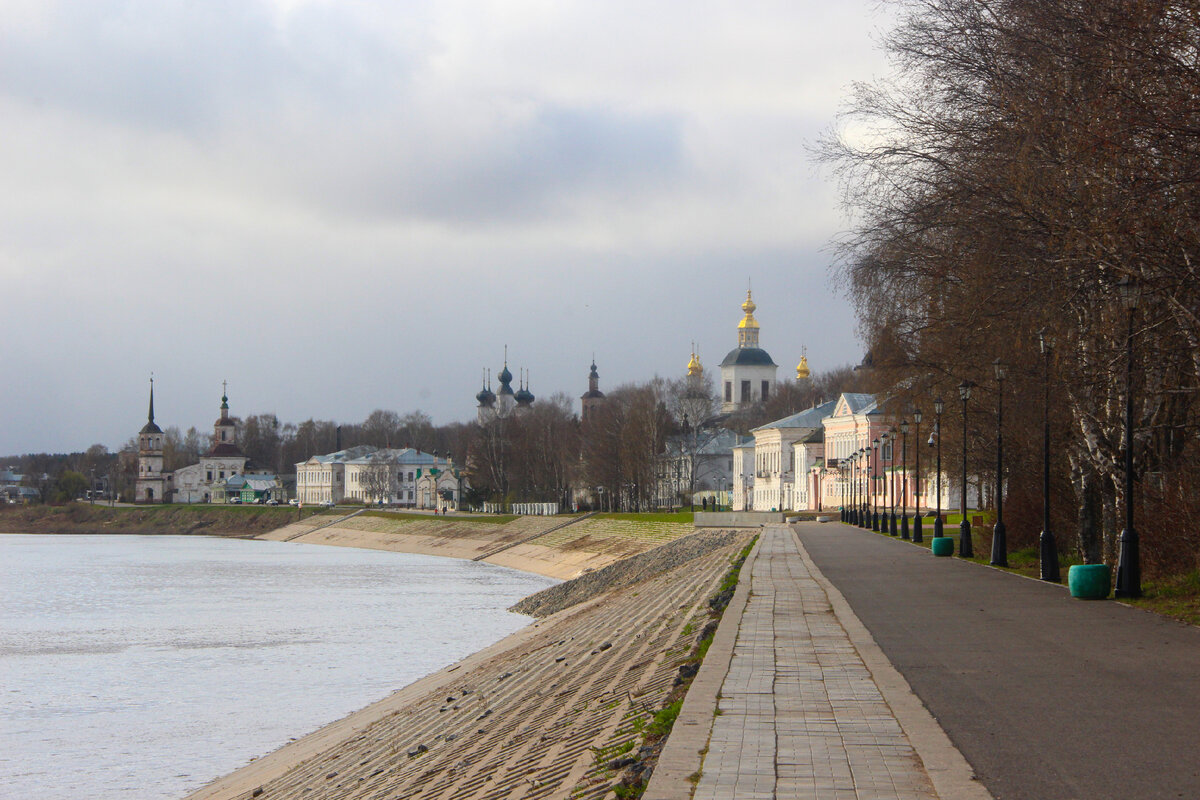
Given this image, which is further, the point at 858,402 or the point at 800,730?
the point at 858,402

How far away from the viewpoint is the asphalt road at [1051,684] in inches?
281

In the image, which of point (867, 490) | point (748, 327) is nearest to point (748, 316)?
point (748, 327)

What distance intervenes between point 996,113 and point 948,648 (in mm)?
9080

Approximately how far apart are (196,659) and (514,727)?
1707 centimetres

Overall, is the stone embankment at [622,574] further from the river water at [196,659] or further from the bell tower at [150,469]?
the bell tower at [150,469]

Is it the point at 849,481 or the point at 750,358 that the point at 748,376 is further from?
the point at 849,481

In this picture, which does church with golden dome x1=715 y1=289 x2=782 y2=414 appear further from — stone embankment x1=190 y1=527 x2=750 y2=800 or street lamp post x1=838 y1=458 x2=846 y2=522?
stone embankment x1=190 y1=527 x2=750 y2=800

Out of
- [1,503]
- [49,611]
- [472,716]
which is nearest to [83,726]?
[472,716]

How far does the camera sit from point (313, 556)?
265 ft

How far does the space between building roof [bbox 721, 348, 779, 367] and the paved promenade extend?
134162 millimetres

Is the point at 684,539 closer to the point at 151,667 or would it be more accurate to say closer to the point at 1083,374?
the point at 151,667

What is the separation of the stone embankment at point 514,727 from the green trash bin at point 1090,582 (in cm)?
481

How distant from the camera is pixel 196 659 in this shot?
27.7 m

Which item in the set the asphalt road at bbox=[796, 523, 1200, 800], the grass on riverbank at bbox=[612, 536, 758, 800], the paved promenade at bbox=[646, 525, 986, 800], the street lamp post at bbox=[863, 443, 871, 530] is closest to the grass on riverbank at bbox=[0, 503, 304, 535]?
the street lamp post at bbox=[863, 443, 871, 530]
